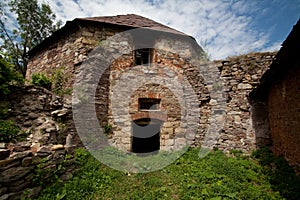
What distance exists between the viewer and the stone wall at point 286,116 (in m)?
3.35

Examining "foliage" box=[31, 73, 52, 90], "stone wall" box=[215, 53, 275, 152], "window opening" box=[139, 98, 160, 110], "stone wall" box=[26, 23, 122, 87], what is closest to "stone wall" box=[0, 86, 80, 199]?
"stone wall" box=[26, 23, 122, 87]

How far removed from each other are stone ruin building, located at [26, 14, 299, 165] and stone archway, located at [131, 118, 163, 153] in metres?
0.05

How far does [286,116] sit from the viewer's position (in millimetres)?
3758

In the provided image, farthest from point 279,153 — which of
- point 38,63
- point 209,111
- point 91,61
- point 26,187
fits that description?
point 38,63

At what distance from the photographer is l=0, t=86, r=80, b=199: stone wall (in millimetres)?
2904

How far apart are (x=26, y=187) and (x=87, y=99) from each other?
3445 millimetres

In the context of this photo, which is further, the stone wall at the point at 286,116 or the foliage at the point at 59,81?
the foliage at the point at 59,81

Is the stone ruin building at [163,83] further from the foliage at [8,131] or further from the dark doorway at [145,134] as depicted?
the foliage at [8,131]

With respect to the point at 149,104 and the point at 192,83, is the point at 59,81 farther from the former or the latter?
the point at 192,83

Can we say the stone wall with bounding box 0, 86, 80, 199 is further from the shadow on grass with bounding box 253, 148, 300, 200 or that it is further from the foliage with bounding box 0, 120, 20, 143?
the shadow on grass with bounding box 253, 148, 300, 200

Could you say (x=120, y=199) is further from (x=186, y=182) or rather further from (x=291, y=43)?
(x=291, y=43)

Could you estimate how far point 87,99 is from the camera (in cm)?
601

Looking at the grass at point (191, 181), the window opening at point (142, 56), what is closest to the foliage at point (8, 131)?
the grass at point (191, 181)

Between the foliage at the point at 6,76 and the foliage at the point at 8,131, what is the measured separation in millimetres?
811
